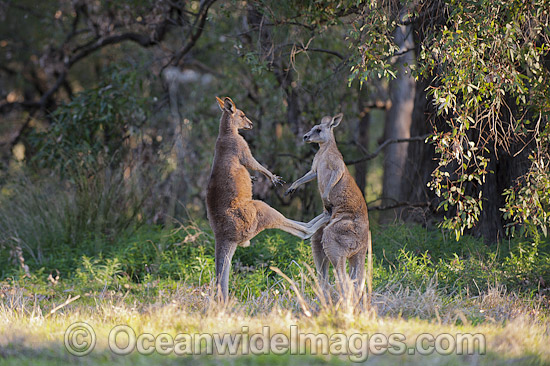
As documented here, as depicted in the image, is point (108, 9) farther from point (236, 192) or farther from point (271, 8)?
point (236, 192)

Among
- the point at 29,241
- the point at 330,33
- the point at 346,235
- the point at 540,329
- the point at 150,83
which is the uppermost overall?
the point at 330,33

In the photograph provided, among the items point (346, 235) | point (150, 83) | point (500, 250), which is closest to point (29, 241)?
point (150, 83)

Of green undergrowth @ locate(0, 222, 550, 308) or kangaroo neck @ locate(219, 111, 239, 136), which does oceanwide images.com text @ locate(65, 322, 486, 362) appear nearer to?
green undergrowth @ locate(0, 222, 550, 308)

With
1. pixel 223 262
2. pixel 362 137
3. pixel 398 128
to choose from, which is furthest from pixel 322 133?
pixel 362 137

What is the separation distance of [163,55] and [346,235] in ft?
26.7

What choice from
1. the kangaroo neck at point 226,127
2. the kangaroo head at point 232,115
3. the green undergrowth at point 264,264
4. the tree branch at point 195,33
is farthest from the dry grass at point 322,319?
the tree branch at point 195,33

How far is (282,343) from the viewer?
16.5 ft

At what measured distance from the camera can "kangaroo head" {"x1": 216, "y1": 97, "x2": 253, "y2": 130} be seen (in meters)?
6.60

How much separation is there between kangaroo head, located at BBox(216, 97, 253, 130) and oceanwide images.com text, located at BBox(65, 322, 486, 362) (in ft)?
7.50

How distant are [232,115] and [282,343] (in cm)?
262

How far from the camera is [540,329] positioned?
5832 mm

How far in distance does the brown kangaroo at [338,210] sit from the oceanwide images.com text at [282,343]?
1.13 metres

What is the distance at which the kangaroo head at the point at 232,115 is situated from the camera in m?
6.60

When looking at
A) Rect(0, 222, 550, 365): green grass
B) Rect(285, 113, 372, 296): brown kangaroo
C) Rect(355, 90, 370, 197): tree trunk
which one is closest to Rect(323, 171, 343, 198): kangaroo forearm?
Rect(285, 113, 372, 296): brown kangaroo
